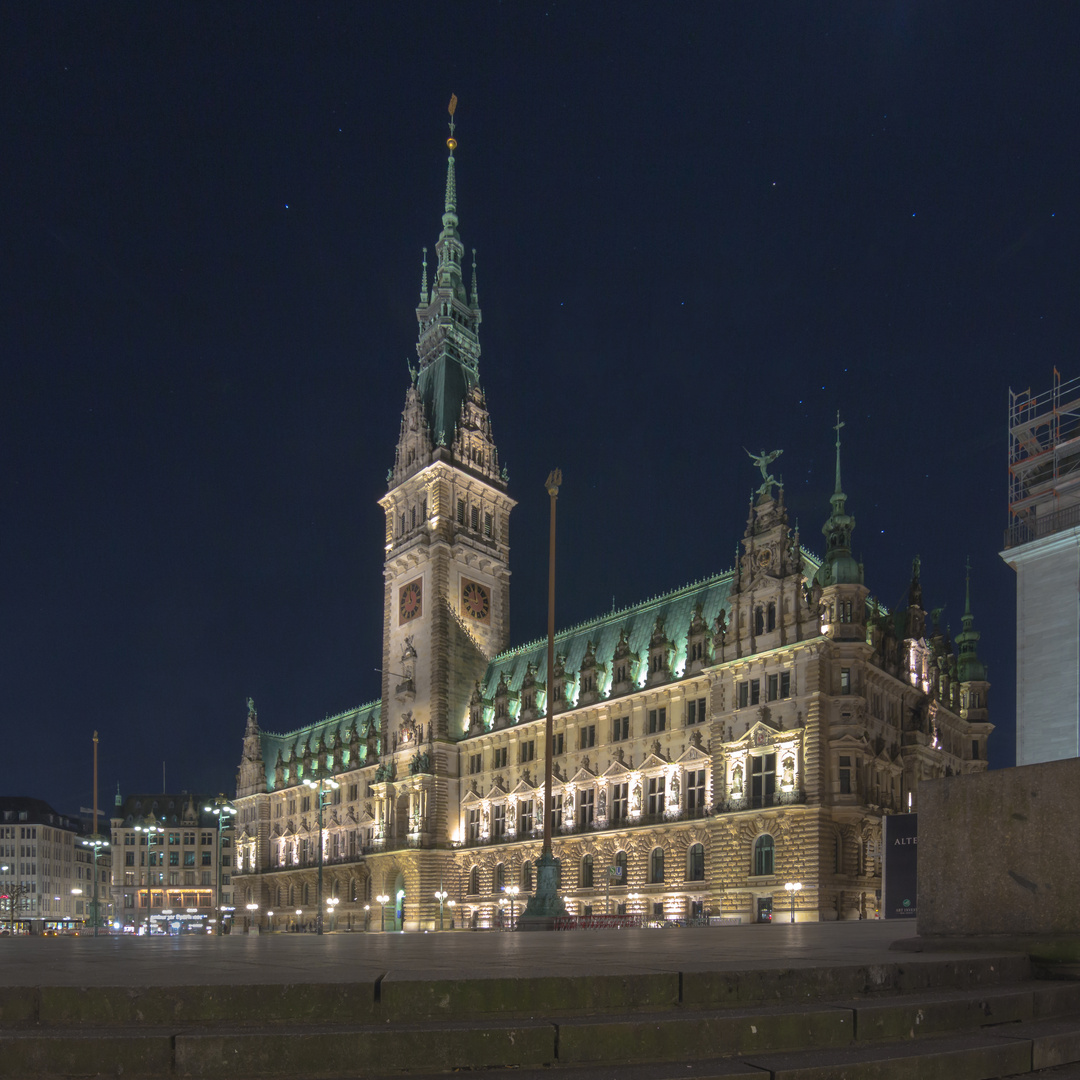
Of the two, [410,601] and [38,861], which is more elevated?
[410,601]

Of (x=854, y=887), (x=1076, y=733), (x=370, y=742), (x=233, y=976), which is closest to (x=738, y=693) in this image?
(x=854, y=887)

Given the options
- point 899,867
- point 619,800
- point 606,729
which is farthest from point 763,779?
point 899,867

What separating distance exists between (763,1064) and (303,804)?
315 feet

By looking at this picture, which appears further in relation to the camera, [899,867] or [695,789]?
[695,789]

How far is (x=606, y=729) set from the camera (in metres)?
66.1

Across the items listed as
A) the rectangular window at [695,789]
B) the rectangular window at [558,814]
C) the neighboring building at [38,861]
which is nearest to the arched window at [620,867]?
the rectangular window at [558,814]

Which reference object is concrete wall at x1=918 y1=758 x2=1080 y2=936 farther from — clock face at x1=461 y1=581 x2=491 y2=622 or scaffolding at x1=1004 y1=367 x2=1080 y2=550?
clock face at x1=461 y1=581 x2=491 y2=622

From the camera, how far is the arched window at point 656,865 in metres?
59.7

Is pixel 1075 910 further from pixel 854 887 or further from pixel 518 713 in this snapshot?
pixel 518 713

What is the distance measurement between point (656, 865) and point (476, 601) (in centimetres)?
2956

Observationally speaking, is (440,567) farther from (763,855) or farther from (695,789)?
(763,855)

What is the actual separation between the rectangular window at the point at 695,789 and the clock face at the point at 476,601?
28.1 metres

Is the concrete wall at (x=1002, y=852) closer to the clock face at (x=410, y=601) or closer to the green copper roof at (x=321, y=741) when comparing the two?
the clock face at (x=410, y=601)

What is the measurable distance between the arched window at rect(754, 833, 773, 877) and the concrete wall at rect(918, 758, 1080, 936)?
43.6 meters
